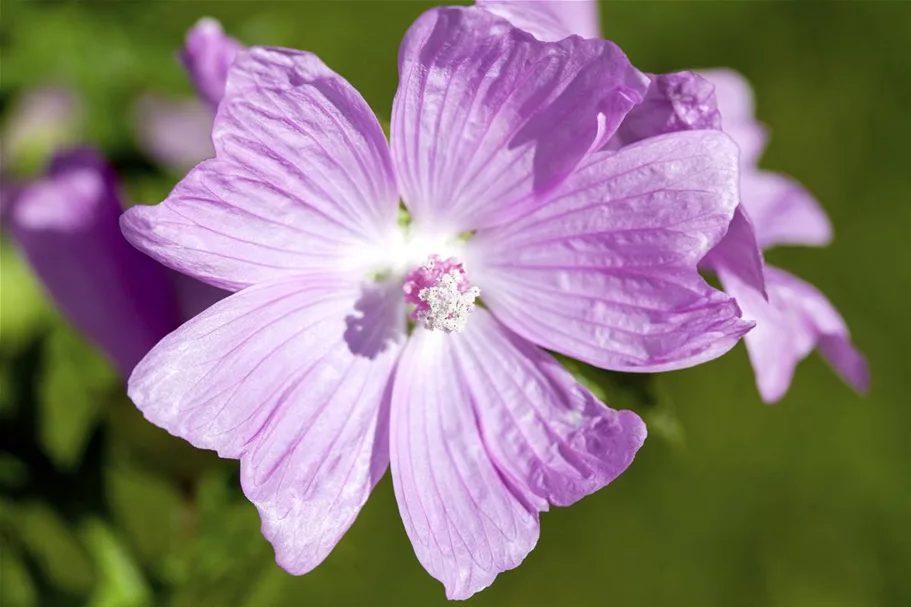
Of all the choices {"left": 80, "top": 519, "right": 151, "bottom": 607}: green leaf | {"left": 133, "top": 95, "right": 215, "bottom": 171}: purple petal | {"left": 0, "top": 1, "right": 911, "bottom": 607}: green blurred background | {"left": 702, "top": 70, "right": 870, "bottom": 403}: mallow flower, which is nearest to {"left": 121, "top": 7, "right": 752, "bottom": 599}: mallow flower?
{"left": 702, "top": 70, "right": 870, "bottom": 403}: mallow flower

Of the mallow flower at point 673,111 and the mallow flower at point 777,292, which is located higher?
the mallow flower at point 673,111

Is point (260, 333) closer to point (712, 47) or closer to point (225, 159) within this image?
point (225, 159)

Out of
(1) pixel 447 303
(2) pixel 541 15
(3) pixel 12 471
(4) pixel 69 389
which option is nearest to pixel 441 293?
(1) pixel 447 303

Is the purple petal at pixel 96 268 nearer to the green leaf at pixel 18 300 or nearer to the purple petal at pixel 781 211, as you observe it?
the green leaf at pixel 18 300

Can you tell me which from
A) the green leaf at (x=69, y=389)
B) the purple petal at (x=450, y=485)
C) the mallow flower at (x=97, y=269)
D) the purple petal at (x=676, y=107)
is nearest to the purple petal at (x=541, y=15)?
the purple petal at (x=676, y=107)

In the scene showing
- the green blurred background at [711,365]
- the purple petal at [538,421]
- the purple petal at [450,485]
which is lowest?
the green blurred background at [711,365]

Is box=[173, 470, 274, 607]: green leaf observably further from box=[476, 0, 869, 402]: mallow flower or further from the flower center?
box=[476, 0, 869, 402]: mallow flower
